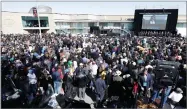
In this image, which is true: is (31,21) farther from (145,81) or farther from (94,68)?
(145,81)

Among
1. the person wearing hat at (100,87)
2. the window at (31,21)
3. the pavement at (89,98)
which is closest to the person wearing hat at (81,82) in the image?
the pavement at (89,98)

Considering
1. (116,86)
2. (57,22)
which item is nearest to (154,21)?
(57,22)

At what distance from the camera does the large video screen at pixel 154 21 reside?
42562 millimetres

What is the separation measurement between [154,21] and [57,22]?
31.7 m

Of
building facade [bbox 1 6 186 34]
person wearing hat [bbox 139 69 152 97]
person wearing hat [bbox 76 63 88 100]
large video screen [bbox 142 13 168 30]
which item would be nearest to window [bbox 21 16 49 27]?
building facade [bbox 1 6 186 34]

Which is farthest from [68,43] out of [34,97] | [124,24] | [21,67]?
[124,24]

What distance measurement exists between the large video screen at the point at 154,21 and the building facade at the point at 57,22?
11907mm

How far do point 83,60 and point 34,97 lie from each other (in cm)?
394

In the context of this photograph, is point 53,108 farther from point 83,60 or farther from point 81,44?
point 81,44

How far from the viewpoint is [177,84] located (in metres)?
9.66

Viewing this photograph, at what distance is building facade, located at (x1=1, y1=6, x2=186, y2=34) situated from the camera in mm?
60188

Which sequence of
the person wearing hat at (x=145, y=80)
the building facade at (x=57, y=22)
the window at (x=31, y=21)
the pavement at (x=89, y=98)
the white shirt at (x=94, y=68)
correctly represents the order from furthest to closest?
the window at (x=31, y=21)
the building facade at (x=57, y=22)
the white shirt at (x=94, y=68)
the pavement at (x=89, y=98)
the person wearing hat at (x=145, y=80)

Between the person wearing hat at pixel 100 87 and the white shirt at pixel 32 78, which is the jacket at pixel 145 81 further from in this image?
the white shirt at pixel 32 78

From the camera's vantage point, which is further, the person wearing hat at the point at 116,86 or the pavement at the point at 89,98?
the pavement at the point at 89,98
